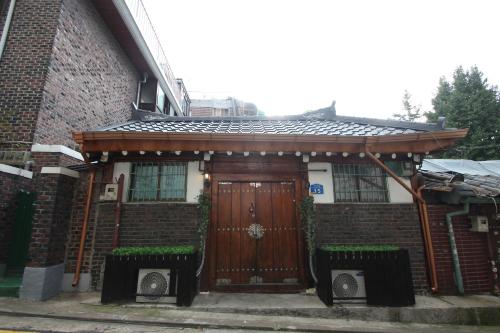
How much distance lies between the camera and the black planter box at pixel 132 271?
4.65 meters

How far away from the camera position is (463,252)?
5.58 m

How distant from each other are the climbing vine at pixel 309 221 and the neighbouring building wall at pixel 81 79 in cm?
625

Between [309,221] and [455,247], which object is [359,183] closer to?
[309,221]

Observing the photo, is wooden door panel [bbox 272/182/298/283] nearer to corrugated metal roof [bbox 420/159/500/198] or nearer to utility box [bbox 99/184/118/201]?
corrugated metal roof [bbox 420/159/500/198]

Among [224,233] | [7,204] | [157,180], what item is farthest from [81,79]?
[224,233]

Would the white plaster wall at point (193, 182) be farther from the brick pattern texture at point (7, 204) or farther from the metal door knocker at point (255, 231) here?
the brick pattern texture at point (7, 204)

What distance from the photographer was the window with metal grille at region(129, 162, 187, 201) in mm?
5789

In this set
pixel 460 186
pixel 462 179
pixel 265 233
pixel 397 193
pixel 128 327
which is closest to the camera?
pixel 128 327

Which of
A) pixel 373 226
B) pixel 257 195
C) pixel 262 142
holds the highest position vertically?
pixel 262 142

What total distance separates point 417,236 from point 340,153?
8.10 feet

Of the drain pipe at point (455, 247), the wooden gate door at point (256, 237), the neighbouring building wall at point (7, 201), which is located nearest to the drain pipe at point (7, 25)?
the neighbouring building wall at point (7, 201)

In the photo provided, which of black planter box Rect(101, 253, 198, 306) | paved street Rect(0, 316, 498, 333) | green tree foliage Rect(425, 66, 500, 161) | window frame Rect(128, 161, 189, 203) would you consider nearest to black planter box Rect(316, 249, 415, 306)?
paved street Rect(0, 316, 498, 333)

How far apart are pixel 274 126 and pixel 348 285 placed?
4.53m

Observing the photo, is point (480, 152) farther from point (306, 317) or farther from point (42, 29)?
point (42, 29)
